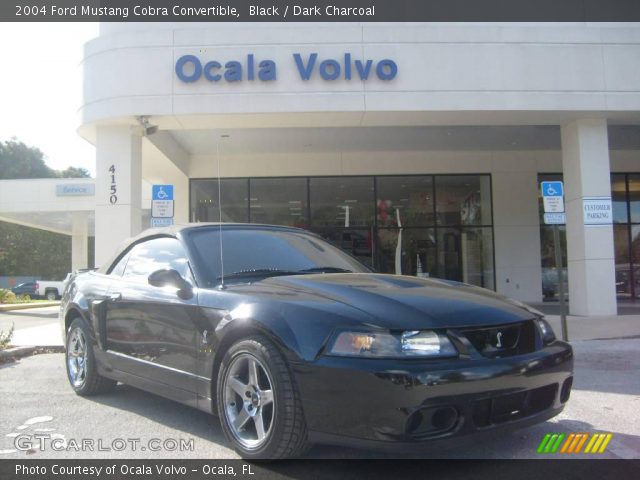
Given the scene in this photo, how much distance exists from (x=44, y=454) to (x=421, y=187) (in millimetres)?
15416

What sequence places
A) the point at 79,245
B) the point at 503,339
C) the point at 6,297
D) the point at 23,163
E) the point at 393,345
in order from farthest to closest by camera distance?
the point at 23,163 < the point at 79,245 < the point at 6,297 < the point at 503,339 < the point at 393,345

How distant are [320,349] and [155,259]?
220cm

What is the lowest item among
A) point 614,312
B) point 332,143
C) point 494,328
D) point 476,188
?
point 614,312

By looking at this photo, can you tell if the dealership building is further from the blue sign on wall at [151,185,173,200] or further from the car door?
the car door

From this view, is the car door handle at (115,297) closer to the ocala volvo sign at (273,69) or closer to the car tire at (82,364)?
the car tire at (82,364)

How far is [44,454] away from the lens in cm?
367

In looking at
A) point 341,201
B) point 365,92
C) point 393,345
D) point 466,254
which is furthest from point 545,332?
point 466,254

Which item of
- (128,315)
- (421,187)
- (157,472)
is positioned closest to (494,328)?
(157,472)

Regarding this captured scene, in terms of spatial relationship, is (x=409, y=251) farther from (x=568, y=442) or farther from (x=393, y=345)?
(x=393, y=345)

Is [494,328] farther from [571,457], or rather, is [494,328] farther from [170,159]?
[170,159]

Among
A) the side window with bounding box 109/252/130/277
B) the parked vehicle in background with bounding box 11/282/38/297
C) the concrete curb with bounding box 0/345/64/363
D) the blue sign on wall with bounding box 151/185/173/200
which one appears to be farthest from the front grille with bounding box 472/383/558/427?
the parked vehicle in background with bounding box 11/282/38/297

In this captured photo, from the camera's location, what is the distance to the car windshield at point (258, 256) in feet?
13.4

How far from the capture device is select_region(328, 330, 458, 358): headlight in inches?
115

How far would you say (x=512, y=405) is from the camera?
306 centimetres
